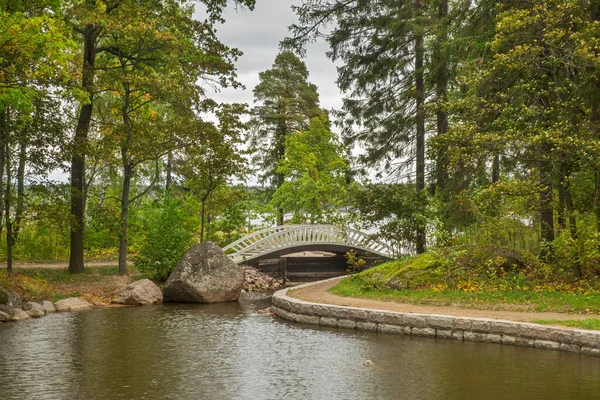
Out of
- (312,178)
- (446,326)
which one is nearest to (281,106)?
(312,178)

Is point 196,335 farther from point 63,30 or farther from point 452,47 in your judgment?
point 452,47

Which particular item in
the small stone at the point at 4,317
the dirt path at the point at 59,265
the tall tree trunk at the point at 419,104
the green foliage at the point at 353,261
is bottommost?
the small stone at the point at 4,317

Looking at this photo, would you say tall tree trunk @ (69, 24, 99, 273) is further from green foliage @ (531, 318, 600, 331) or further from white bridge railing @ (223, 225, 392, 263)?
green foliage @ (531, 318, 600, 331)

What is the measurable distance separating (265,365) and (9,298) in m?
8.87

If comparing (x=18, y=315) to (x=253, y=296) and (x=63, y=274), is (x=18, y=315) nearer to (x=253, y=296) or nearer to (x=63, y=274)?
(x=63, y=274)

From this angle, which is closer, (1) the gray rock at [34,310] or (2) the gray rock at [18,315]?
(2) the gray rock at [18,315]

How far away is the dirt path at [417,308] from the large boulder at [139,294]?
464 centimetres

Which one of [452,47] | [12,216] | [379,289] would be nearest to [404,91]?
[452,47]

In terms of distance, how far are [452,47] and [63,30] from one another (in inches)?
462

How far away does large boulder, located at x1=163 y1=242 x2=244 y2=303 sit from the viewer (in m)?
19.3

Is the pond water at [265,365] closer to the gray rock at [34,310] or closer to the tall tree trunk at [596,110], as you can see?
the gray rock at [34,310]

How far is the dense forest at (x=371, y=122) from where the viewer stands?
14766 millimetres

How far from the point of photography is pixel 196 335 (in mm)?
13586

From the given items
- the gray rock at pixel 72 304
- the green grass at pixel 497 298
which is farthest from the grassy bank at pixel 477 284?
the gray rock at pixel 72 304
